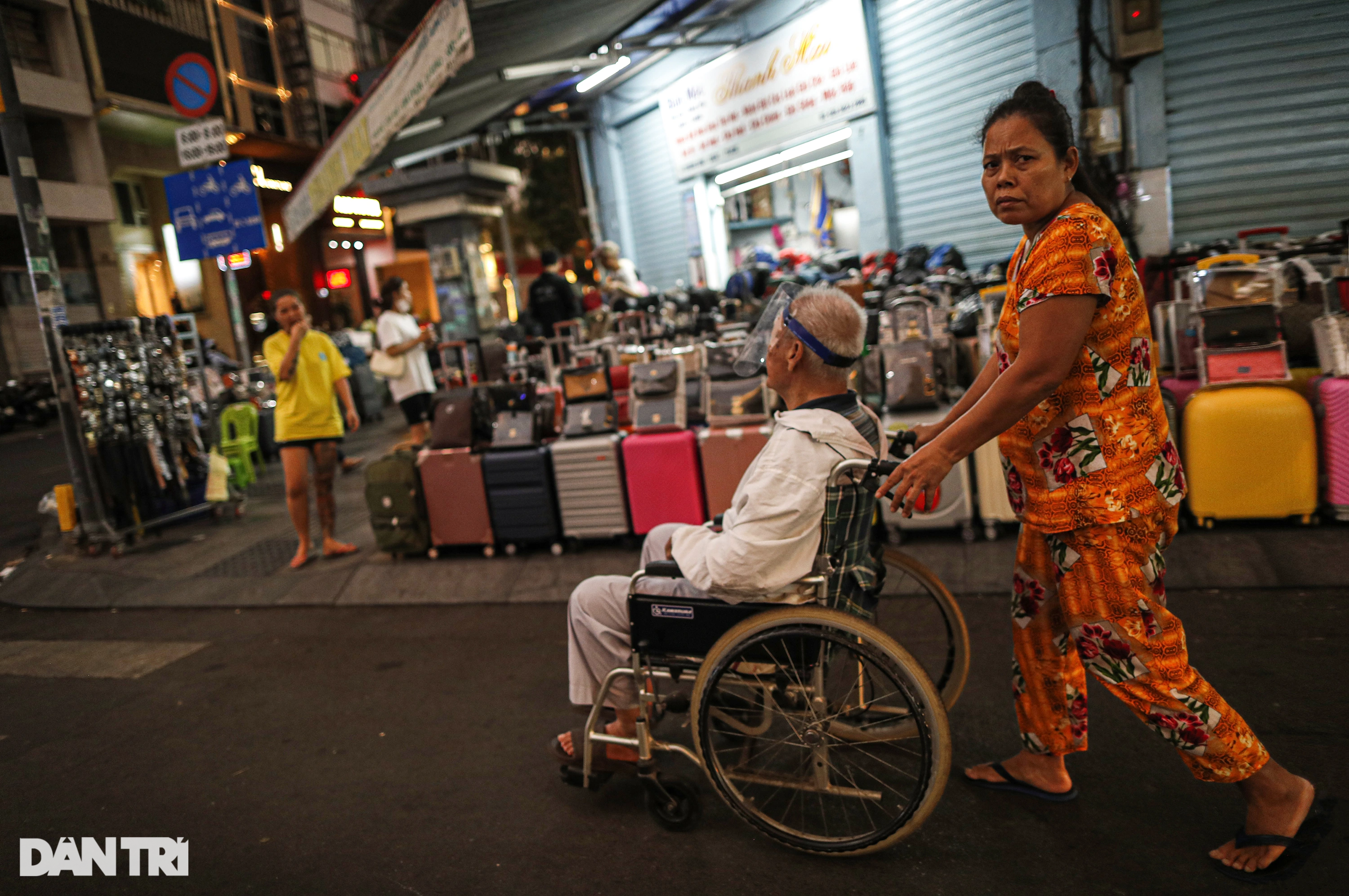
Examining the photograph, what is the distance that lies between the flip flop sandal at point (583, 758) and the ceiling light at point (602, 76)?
34.5 ft

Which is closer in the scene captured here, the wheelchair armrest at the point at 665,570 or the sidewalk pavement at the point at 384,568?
the wheelchair armrest at the point at 665,570

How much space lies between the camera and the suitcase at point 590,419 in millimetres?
5480

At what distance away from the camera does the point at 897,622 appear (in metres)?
4.04

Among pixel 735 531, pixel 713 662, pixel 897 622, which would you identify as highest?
pixel 735 531

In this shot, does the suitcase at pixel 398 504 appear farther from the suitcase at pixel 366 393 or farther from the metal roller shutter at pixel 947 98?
the suitcase at pixel 366 393

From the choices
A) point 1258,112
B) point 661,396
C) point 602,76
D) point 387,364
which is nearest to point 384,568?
point 387,364

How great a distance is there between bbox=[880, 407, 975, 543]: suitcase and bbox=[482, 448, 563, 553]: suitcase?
87.5 inches

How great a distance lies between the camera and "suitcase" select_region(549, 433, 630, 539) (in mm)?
5336

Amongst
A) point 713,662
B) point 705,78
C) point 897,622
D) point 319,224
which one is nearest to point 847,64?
point 705,78

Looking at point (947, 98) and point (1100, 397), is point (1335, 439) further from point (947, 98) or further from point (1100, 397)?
point (947, 98)

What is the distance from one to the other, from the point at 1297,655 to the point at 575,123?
13543mm

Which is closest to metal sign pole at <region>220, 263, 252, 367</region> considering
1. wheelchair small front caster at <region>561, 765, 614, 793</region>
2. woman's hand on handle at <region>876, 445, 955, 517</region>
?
wheelchair small front caster at <region>561, 765, 614, 793</region>

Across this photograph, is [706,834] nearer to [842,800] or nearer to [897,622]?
[842,800]

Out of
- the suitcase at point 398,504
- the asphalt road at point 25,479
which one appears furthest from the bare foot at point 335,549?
the asphalt road at point 25,479
